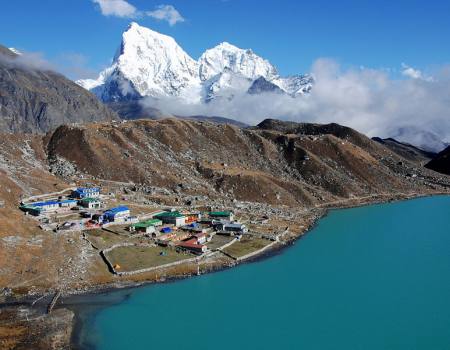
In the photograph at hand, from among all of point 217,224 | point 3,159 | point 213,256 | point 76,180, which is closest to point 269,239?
point 217,224

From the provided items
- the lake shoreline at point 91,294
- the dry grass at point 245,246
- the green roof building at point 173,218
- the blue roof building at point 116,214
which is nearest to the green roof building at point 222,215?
the green roof building at point 173,218

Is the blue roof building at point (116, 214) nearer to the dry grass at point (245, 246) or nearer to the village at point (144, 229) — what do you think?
the village at point (144, 229)

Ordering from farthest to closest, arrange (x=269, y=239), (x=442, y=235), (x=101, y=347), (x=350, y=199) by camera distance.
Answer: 1. (x=350, y=199)
2. (x=442, y=235)
3. (x=269, y=239)
4. (x=101, y=347)

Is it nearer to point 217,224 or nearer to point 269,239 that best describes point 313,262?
point 269,239

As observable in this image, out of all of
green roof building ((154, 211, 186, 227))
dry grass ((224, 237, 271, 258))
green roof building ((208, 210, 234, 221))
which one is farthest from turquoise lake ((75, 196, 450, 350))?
green roof building ((154, 211, 186, 227))

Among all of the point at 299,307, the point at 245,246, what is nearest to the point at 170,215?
the point at 245,246

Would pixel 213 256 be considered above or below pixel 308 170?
below
